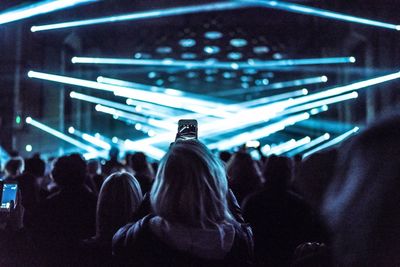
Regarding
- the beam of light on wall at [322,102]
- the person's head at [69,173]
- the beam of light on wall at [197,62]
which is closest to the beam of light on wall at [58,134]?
the beam of light on wall at [197,62]

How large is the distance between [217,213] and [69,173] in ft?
6.71

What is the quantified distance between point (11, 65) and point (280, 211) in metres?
13.5

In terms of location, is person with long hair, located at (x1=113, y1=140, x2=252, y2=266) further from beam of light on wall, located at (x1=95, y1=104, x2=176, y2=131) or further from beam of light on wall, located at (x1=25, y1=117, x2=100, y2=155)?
beam of light on wall, located at (x1=95, y1=104, x2=176, y2=131)

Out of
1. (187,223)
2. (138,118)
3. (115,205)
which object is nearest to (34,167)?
(115,205)

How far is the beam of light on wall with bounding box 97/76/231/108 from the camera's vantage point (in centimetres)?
2425

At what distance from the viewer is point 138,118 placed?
24203 millimetres

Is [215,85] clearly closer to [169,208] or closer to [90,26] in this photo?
[90,26]

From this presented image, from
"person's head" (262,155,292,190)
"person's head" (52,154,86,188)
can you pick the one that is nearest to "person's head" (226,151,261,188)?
"person's head" (262,155,292,190)

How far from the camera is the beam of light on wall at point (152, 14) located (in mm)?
16516

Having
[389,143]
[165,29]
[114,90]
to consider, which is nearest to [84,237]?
[389,143]

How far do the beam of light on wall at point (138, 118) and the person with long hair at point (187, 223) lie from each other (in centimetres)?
2087

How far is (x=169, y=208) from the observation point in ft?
7.86

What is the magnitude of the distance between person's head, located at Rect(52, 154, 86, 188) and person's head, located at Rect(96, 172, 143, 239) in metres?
0.80

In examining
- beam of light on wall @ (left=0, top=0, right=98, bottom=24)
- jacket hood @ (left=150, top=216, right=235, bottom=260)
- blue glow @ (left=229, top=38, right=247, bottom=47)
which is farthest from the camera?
blue glow @ (left=229, top=38, right=247, bottom=47)
